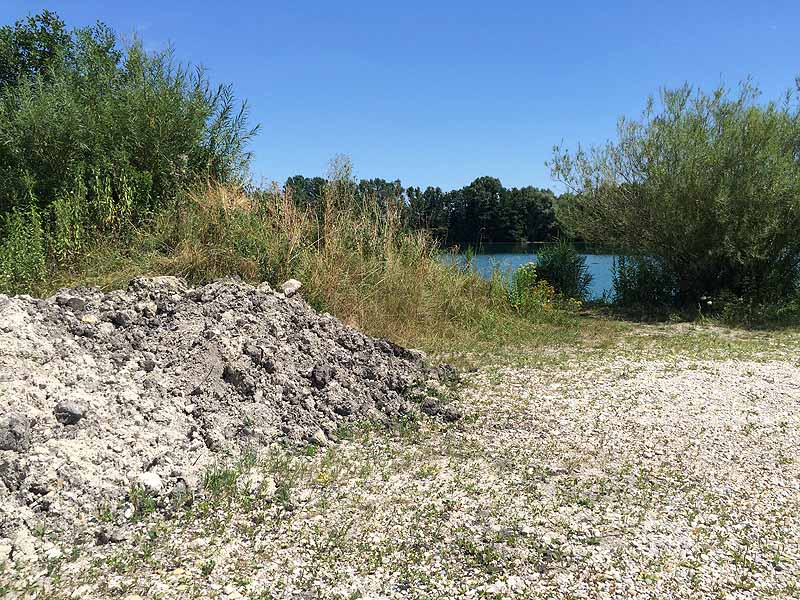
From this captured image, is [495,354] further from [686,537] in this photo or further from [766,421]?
[686,537]

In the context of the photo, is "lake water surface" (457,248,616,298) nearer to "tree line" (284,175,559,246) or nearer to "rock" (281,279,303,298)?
"tree line" (284,175,559,246)

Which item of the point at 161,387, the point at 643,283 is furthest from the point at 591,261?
the point at 161,387

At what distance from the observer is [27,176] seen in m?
7.11

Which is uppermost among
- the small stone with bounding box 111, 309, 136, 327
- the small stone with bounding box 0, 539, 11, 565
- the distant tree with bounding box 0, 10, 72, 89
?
the distant tree with bounding box 0, 10, 72, 89

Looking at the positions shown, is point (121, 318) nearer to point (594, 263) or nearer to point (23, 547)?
point (23, 547)

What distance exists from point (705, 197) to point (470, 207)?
5.09 m

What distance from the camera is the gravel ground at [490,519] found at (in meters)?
2.73

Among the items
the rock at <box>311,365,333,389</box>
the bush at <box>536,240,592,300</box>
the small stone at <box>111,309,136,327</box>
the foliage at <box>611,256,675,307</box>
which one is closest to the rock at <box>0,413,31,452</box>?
the small stone at <box>111,309,136,327</box>

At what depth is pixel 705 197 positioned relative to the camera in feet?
34.4

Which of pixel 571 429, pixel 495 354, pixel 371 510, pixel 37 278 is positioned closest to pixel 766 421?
pixel 571 429

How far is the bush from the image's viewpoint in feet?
39.6

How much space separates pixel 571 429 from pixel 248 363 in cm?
261

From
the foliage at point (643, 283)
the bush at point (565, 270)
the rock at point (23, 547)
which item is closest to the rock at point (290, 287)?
the rock at point (23, 547)

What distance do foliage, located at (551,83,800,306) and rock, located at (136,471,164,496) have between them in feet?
32.5
